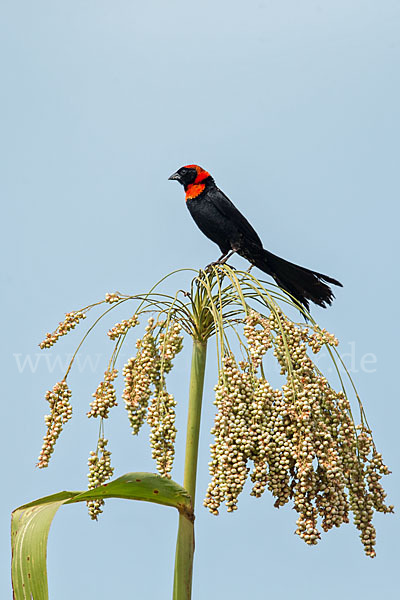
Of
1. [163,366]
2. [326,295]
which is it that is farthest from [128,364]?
[326,295]

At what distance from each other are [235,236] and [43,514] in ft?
7.87

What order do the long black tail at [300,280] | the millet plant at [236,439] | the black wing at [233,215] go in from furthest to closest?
the black wing at [233,215]
the long black tail at [300,280]
the millet plant at [236,439]

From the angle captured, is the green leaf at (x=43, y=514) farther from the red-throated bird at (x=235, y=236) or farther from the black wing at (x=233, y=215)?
the black wing at (x=233, y=215)

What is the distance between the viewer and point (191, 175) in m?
4.44

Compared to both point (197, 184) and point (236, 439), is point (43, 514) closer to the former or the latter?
point (236, 439)

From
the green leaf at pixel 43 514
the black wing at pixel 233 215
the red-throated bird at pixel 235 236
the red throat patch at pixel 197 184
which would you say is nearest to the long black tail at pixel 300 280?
the red-throated bird at pixel 235 236

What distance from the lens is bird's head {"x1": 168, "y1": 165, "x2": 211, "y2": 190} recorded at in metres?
4.43

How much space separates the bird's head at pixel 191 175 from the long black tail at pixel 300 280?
957 millimetres

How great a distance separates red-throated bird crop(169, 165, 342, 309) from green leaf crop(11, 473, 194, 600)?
1395 mm

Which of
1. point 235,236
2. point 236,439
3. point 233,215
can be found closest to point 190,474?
point 236,439

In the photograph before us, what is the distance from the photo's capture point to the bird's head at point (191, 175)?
4426 mm

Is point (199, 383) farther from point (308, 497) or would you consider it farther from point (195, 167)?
point (195, 167)

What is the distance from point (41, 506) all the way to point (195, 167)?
286cm

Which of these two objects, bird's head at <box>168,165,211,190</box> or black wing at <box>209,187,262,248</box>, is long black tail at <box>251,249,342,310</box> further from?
bird's head at <box>168,165,211,190</box>
